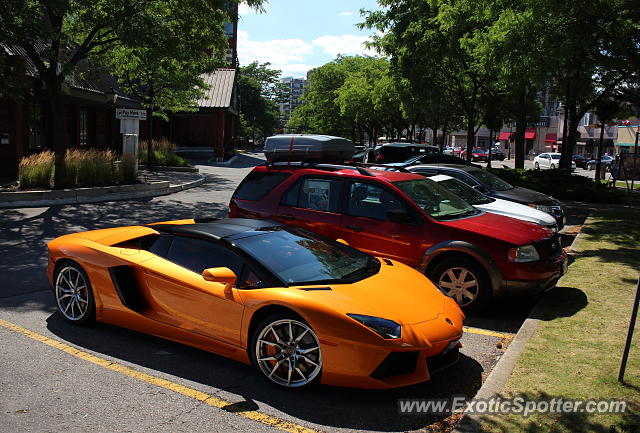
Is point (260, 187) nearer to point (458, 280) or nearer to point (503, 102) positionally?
point (458, 280)

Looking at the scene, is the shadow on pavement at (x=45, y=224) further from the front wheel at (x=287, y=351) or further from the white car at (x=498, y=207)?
the white car at (x=498, y=207)

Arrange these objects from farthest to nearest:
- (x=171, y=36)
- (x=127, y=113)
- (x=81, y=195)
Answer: (x=127, y=113), (x=171, y=36), (x=81, y=195)

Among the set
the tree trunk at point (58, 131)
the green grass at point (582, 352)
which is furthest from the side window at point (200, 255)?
the tree trunk at point (58, 131)

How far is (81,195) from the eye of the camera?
51.4ft

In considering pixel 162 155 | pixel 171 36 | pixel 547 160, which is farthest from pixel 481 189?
pixel 547 160

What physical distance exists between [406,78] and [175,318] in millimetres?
23771

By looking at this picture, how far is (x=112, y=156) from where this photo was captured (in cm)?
1798

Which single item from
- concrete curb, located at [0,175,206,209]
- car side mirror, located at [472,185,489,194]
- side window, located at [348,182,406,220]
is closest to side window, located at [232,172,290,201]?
side window, located at [348,182,406,220]

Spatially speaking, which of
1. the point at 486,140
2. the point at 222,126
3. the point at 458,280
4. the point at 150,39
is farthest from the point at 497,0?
the point at 486,140

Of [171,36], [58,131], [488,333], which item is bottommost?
[488,333]

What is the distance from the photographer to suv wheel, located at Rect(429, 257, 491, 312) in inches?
258

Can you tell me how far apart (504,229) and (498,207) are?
298 cm

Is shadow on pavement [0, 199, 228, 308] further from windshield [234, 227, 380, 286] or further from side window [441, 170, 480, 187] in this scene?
side window [441, 170, 480, 187]

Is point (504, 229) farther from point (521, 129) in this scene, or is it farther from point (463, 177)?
point (521, 129)
